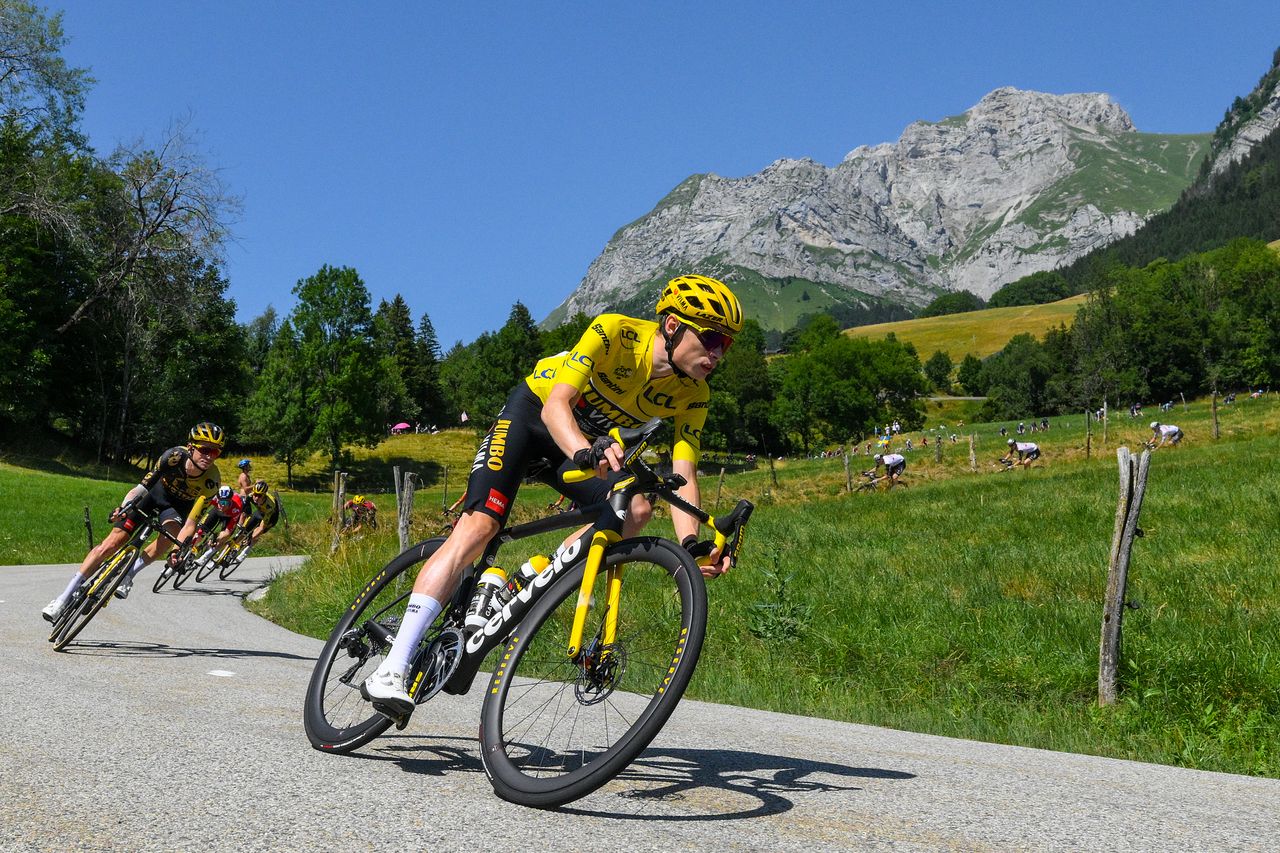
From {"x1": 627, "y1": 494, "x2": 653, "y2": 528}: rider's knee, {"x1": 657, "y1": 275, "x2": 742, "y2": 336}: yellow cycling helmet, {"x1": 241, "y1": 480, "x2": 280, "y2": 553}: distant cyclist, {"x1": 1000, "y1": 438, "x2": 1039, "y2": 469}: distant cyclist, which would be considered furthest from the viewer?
{"x1": 1000, "y1": 438, "x2": 1039, "y2": 469}: distant cyclist

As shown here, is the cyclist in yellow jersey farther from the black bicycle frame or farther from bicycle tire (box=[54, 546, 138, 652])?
bicycle tire (box=[54, 546, 138, 652])

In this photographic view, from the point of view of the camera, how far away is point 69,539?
26.5 metres

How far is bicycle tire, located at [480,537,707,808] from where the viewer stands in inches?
124

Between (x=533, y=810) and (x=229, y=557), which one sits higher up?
(x=533, y=810)

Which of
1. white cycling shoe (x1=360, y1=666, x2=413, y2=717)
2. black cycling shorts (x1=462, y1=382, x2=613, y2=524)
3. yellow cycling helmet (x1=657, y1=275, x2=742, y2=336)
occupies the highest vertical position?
yellow cycling helmet (x1=657, y1=275, x2=742, y2=336)

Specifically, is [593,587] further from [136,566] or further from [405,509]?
[405,509]

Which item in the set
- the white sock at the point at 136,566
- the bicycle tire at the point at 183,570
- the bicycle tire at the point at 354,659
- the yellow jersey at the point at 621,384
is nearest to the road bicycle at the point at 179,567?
the bicycle tire at the point at 183,570

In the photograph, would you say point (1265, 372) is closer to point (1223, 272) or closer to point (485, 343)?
point (1223, 272)

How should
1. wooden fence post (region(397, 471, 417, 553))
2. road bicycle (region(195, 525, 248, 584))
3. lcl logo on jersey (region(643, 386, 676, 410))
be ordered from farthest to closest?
road bicycle (region(195, 525, 248, 584)) → wooden fence post (region(397, 471, 417, 553)) → lcl logo on jersey (region(643, 386, 676, 410))

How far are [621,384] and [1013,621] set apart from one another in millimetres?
6226

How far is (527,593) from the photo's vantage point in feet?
12.5

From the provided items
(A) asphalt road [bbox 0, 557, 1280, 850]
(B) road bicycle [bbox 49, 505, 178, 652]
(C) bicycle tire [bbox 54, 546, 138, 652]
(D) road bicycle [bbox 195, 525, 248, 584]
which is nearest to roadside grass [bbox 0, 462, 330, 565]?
(D) road bicycle [bbox 195, 525, 248, 584]

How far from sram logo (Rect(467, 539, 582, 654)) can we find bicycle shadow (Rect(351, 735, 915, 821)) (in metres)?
0.55

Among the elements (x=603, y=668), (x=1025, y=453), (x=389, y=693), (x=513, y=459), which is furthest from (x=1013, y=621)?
(x=1025, y=453)
